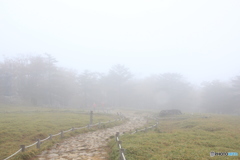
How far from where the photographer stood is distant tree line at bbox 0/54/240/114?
2101 inches

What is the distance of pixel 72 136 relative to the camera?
669 inches

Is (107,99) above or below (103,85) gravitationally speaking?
below

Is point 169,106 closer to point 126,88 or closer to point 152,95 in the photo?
point 152,95

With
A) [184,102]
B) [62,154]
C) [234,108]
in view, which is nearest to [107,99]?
[184,102]

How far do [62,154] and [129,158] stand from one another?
433 cm


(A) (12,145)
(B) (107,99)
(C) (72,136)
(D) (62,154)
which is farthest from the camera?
(B) (107,99)

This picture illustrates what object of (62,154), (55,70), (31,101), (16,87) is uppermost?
(55,70)

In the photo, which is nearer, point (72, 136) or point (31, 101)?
point (72, 136)

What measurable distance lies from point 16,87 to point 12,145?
48095 mm

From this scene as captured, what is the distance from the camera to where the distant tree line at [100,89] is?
53.4 meters

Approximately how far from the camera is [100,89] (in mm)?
73812

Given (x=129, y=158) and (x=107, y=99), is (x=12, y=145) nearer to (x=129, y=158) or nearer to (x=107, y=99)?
(x=129, y=158)

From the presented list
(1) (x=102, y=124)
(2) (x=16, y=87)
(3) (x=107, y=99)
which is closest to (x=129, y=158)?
(1) (x=102, y=124)

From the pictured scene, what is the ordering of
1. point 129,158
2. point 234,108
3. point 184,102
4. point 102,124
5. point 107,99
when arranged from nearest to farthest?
1. point 129,158
2. point 102,124
3. point 234,108
4. point 184,102
5. point 107,99
